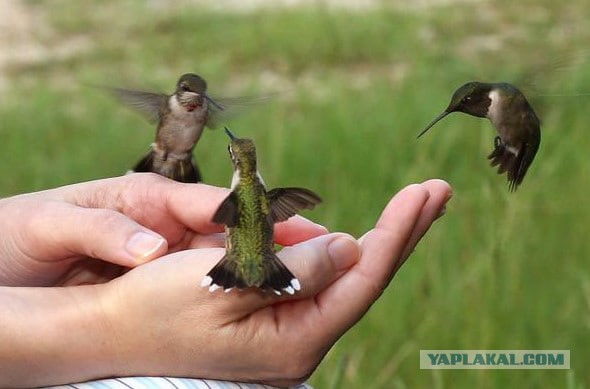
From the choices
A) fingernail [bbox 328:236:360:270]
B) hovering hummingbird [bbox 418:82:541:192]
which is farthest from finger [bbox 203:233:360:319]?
hovering hummingbird [bbox 418:82:541:192]

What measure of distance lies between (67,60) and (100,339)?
3342 mm

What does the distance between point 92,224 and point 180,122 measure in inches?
6.6

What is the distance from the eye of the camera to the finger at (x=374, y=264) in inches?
43.4

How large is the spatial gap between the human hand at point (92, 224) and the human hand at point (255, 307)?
0.08 metres

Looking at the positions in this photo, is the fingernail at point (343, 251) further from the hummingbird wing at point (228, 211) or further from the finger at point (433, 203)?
the hummingbird wing at point (228, 211)

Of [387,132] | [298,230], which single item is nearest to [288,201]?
[298,230]

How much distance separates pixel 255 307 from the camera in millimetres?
1092

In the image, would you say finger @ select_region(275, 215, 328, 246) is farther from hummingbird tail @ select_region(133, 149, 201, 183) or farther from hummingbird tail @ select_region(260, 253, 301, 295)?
hummingbird tail @ select_region(260, 253, 301, 295)

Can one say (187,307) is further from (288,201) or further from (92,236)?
(288,201)

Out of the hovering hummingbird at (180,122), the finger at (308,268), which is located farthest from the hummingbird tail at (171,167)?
the finger at (308,268)

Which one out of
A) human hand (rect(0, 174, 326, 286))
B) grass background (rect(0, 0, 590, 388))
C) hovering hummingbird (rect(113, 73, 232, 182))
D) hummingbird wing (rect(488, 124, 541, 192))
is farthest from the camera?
grass background (rect(0, 0, 590, 388))

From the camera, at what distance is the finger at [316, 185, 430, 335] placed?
1104 mm

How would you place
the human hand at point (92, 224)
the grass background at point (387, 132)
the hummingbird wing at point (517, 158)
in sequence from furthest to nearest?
the grass background at point (387, 132) < the human hand at point (92, 224) < the hummingbird wing at point (517, 158)

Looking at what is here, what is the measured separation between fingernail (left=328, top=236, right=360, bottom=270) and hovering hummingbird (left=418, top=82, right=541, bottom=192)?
11.0 inches
